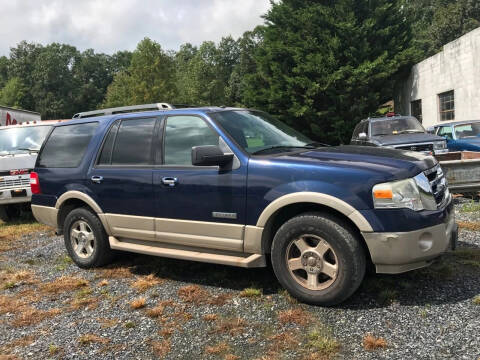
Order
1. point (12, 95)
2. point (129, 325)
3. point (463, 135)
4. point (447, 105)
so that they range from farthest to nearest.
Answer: point (12, 95) → point (447, 105) → point (463, 135) → point (129, 325)

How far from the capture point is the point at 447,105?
1942 cm

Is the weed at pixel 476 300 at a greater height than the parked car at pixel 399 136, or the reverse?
the parked car at pixel 399 136

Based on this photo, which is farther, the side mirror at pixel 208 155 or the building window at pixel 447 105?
the building window at pixel 447 105

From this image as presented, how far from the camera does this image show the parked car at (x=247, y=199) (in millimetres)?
3480

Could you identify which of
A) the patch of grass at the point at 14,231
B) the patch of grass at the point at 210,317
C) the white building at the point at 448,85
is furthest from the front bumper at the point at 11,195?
the white building at the point at 448,85

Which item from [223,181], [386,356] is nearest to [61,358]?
[223,181]

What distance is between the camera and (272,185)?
3.82 metres

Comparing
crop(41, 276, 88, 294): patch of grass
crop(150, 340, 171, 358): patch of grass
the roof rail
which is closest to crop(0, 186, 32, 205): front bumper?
the roof rail

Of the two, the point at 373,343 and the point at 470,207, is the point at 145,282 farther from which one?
the point at 470,207

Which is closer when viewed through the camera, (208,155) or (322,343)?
(322,343)

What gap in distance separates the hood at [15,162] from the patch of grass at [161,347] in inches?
272

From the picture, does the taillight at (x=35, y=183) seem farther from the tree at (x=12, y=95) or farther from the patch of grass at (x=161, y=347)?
the tree at (x=12, y=95)

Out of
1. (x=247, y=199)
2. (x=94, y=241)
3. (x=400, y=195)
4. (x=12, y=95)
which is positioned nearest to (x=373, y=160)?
(x=400, y=195)

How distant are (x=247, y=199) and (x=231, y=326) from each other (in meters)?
1.14
